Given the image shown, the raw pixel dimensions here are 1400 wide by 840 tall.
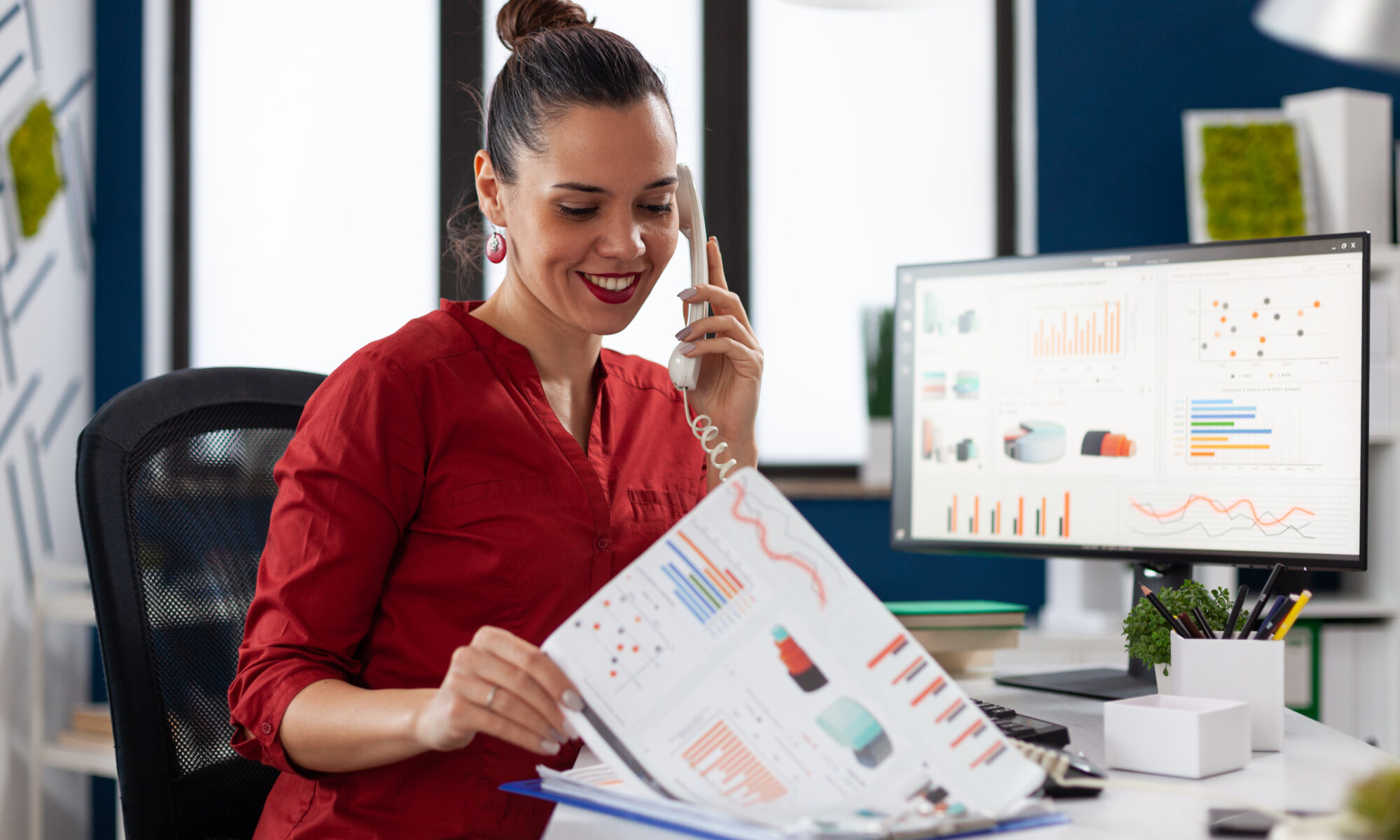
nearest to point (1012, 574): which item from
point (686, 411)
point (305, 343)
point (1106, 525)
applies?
point (1106, 525)

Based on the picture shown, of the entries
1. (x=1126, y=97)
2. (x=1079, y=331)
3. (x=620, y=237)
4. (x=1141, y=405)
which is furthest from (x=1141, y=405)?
(x=1126, y=97)

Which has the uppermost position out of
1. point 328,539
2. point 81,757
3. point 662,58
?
point 662,58

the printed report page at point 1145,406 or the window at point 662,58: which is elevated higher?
the window at point 662,58

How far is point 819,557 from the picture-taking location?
688 millimetres

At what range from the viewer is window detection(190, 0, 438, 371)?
286 centimetres

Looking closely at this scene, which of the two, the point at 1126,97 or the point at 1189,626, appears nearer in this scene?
the point at 1189,626

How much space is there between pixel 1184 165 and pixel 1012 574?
3.63 ft

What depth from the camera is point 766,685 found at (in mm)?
675

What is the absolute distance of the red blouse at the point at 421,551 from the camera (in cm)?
95

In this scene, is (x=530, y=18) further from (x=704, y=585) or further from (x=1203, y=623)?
(x=1203, y=623)

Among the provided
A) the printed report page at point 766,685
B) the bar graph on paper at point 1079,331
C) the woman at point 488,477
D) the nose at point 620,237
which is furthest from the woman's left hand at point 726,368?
the printed report page at point 766,685

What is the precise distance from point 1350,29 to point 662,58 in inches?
89.7

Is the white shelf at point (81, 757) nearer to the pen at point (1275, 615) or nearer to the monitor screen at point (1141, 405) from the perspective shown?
the monitor screen at point (1141, 405)

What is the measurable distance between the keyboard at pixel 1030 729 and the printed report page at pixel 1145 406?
1.39 feet
